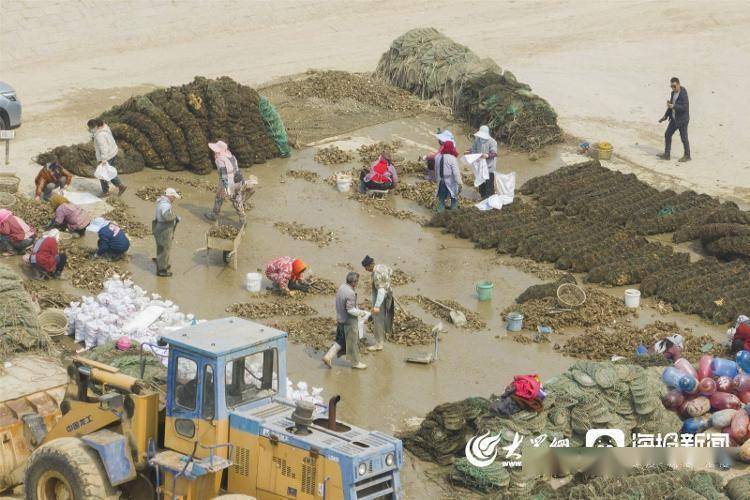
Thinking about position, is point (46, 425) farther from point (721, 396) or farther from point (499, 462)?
point (721, 396)

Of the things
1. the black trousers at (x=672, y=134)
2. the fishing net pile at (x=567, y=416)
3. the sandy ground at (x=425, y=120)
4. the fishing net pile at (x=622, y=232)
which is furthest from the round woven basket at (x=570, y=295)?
the black trousers at (x=672, y=134)

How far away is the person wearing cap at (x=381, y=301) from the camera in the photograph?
17.2m

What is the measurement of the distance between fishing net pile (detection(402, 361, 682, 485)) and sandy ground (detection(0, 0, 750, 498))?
0.49 meters

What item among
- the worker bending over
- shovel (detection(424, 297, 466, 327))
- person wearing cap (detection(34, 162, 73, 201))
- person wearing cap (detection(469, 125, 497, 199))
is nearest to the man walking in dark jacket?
person wearing cap (detection(469, 125, 497, 199))

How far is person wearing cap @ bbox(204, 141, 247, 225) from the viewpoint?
21.6 meters

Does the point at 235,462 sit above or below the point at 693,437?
above

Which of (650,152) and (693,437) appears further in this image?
(650,152)

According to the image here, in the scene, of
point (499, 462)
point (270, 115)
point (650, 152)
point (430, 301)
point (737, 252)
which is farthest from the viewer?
point (650, 152)

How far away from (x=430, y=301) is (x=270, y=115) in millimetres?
7611

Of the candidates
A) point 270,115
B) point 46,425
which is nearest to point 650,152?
point 270,115

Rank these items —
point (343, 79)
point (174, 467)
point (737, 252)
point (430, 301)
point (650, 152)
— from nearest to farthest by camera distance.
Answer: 1. point (174, 467)
2. point (430, 301)
3. point (737, 252)
4. point (650, 152)
5. point (343, 79)

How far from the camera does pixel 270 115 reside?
25391mm

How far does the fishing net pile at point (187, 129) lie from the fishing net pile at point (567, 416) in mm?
10925

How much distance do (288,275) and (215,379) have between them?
7.66m
